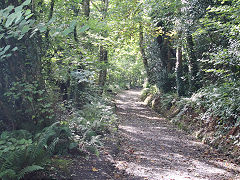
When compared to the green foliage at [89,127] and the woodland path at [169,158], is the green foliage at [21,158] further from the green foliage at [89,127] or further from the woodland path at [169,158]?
the woodland path at [169,158]

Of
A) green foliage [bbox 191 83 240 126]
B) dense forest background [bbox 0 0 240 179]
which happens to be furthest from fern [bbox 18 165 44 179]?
green foliage [bbox 191 83 240 126]

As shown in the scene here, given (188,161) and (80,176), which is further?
(188,161)

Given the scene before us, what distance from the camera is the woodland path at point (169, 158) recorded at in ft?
16.3

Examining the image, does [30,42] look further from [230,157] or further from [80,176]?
[230,157]

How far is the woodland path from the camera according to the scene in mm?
4973

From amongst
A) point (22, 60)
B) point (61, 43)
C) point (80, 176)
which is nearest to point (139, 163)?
point (80, 176)

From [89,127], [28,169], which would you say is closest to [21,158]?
[28,169]

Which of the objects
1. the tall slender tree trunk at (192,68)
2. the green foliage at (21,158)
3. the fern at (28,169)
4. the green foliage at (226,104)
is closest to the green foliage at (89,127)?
the green foliage at (21,158)

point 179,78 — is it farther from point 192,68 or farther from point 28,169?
point 28,169

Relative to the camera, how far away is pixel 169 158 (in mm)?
6074

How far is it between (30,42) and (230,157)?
6.01m

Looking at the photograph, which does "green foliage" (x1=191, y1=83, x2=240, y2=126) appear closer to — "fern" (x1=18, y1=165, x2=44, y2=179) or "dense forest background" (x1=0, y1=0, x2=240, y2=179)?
"dense forest background" (x1=0, y1=0, x2=240, y2=179)

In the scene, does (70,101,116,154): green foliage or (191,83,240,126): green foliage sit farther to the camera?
(191,83,240,126): green foliage

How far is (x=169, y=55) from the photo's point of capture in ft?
52.5
